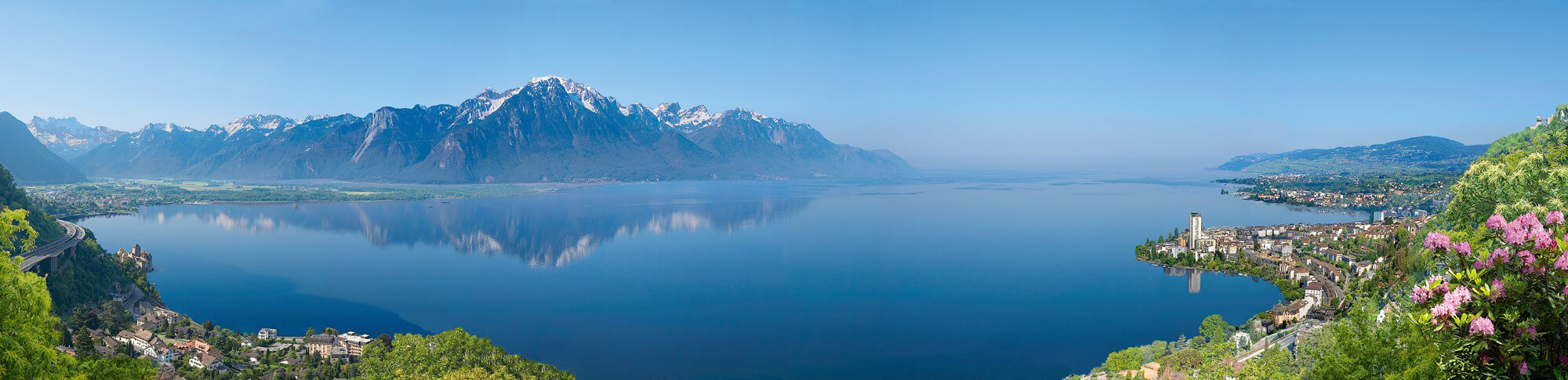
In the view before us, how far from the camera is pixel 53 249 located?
33531mm

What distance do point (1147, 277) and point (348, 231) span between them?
210ft

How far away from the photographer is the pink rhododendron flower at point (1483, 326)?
3.89m

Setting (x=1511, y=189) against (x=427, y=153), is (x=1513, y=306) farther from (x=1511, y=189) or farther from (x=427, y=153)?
(x=427, y=153)

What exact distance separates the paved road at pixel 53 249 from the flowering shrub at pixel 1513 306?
1486 inches

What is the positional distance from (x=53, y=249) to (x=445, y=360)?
103 ft

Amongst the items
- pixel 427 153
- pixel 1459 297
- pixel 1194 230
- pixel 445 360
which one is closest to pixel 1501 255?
pixel 1459 297

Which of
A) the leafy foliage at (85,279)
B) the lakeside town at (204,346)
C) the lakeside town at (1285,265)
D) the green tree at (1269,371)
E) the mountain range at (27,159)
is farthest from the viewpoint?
the mountain range at (27,159)

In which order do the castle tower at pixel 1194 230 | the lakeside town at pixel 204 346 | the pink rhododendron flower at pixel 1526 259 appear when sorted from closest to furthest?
the pink rhododendron flower at pixel 1526 259 → the lakeside town at pixel 204 346 → the castle tower at pixel 1194 230

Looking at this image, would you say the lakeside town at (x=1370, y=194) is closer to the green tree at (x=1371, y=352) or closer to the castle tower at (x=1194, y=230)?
the castle tower at (x=1194, y=230)

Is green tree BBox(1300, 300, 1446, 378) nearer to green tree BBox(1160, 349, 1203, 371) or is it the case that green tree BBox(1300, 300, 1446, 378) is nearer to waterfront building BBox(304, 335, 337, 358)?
green tree BBox(1160, 349, 1203, 371)

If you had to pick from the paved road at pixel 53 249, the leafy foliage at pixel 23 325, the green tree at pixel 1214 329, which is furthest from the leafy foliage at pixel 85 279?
the green tree at pixel 1214 329

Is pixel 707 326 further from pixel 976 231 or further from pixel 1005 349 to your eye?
pixel 976 231

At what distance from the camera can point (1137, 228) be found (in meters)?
64.2

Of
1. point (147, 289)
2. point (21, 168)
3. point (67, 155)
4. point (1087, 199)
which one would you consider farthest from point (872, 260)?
point (67, 155)
